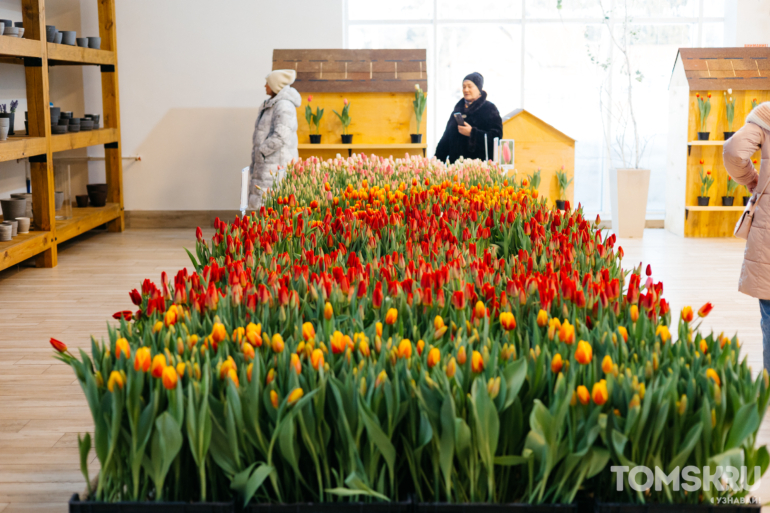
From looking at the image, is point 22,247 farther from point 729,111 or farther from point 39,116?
point 729,111

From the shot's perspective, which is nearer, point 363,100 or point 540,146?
point 363,100

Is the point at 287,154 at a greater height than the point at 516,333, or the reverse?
the point at 287,154

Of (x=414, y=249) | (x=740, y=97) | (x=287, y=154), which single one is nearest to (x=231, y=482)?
(x=414, y=249)

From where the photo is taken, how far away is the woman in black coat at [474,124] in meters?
6.29

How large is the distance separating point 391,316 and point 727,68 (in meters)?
7.78

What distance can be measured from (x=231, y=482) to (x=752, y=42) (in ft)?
30.2

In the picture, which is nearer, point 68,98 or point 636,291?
point 636,291

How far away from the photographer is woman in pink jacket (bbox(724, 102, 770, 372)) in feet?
10.4

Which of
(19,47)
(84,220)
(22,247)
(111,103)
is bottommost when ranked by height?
(22,247)

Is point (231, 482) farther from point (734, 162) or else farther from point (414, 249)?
point (734, 162)

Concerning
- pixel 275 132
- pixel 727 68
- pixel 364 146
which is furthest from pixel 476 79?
pixel 727 68

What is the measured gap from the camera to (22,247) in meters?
6.08

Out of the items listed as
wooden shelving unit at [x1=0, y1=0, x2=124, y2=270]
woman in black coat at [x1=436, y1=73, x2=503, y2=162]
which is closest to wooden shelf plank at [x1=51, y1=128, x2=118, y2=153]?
wooden shelving unit at [x1=0, y1=0, x2=124, y2=270]

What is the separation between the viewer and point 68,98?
8898 mm
